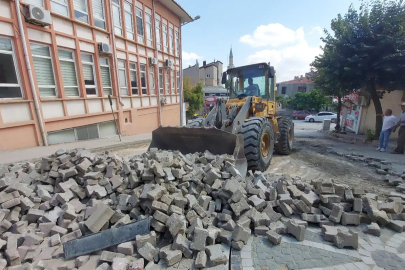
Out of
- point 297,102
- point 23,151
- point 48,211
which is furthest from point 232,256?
point 297,102

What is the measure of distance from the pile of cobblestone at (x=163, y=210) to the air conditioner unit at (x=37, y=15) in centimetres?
607

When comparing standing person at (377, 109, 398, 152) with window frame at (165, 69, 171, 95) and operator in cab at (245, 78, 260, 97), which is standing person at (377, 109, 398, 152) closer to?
operator in cab at (245, 78, 260, 97)

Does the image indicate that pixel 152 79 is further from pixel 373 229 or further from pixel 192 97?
→ pixel 373 229

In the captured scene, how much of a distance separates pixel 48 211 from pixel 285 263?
3547 mm

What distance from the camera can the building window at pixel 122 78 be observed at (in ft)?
37.8

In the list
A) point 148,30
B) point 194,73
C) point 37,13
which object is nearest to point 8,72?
point 37,13

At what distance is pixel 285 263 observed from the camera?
7.79ft

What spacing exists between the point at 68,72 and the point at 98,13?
11.9 feet

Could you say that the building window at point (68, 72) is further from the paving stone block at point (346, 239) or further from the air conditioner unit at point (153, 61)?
the paving stone block at point (346, 239)

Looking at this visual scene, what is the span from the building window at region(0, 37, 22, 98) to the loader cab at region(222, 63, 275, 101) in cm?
715

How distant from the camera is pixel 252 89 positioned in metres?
6.34

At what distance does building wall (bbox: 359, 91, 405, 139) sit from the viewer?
32.3ft

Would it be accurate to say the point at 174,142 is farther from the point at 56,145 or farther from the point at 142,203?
the point at 56,145

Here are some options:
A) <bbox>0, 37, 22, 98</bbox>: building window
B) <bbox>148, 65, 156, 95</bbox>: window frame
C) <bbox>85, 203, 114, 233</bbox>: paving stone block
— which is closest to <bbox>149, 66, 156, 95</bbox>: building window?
<bbox>148, 65, 156, 95</bbox>: window frame
